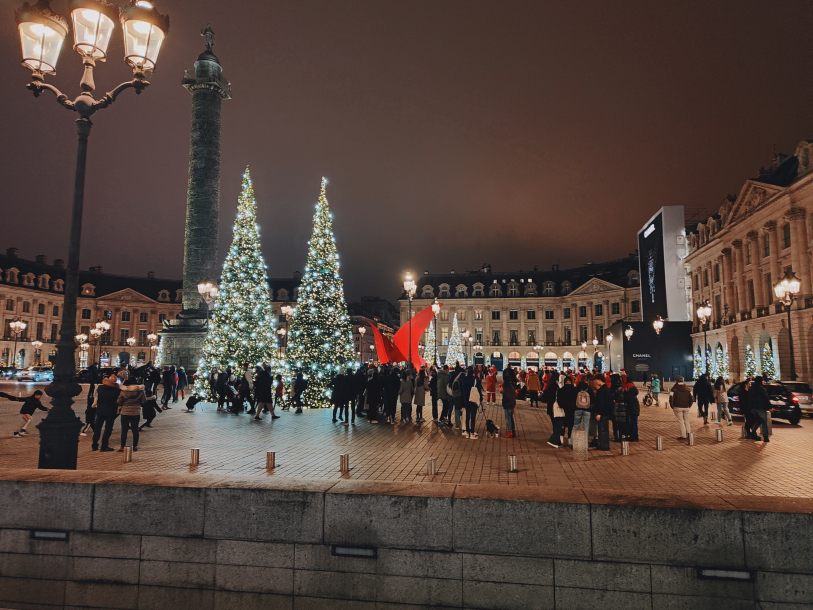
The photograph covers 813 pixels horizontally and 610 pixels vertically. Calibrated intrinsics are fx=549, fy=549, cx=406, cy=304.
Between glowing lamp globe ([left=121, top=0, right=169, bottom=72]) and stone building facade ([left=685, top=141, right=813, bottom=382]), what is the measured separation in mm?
33396

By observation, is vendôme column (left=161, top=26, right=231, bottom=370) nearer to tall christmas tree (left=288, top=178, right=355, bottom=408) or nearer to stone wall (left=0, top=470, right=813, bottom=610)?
tall christmas tree (left=288, top=178, right=355, bottom=408)

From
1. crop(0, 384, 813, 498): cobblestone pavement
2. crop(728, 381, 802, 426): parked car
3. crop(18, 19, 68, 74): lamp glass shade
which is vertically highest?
crop(18, 19, 68, 74): lamp glass shade

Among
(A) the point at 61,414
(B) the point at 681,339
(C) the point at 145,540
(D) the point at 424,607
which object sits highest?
(B) the point at 681,339

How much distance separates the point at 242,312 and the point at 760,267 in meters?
42.6

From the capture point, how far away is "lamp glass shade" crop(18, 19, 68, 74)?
25.7ft

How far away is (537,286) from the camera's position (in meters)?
102

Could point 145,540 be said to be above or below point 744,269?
below

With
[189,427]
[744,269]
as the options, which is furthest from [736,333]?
[189,427]

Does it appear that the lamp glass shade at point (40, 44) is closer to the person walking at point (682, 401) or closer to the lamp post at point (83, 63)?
the lamp post at point (83, 63)

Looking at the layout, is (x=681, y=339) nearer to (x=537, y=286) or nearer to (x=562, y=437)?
(x=562, y=437)

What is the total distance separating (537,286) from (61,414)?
327 ft

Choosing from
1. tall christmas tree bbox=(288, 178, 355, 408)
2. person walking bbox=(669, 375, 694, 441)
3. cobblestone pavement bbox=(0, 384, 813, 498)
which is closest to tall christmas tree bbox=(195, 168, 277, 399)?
tall christmas tree bbox=(288, 178, 355, 408)

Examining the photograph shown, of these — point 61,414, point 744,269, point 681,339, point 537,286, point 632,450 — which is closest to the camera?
point 61,414

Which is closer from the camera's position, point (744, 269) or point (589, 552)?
point (589, 552)
